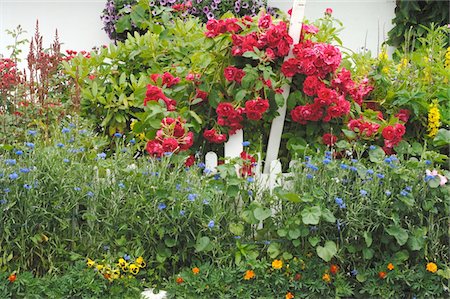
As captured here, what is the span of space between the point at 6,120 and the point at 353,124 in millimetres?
1901

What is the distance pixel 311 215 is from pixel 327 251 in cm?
16

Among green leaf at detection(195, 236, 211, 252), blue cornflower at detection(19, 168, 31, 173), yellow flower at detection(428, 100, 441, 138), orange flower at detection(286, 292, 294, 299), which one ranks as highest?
yellow flower at detection(428, 100, 441, 138)

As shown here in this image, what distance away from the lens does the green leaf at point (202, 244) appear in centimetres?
284

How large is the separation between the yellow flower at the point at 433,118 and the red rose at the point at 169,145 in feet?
4.62

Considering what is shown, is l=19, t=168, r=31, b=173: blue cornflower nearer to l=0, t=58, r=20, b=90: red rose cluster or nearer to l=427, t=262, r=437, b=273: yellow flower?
l=0, t=58, r=20, b=90: red rose cluster

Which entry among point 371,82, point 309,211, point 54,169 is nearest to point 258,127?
point 371,82

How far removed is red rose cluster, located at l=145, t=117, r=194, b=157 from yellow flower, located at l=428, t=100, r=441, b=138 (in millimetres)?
1309

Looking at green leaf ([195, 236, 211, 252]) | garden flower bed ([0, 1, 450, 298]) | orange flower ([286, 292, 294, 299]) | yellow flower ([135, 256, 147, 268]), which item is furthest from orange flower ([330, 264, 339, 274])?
yellow flower ([135, 256, 147, 268])

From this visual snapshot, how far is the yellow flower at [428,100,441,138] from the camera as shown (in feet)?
12.2

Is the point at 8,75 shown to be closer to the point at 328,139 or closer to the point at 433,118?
the point at 328,139

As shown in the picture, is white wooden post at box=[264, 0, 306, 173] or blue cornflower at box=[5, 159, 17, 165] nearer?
blue cornflower at box=[5, 159, 17, 165]

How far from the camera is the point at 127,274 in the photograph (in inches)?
112

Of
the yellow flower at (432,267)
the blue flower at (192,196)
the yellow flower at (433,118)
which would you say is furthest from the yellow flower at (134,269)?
the yellow flower at (433,118)

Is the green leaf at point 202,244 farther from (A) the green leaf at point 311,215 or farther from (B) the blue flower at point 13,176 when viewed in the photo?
(B) the blue flower at point 13,176
